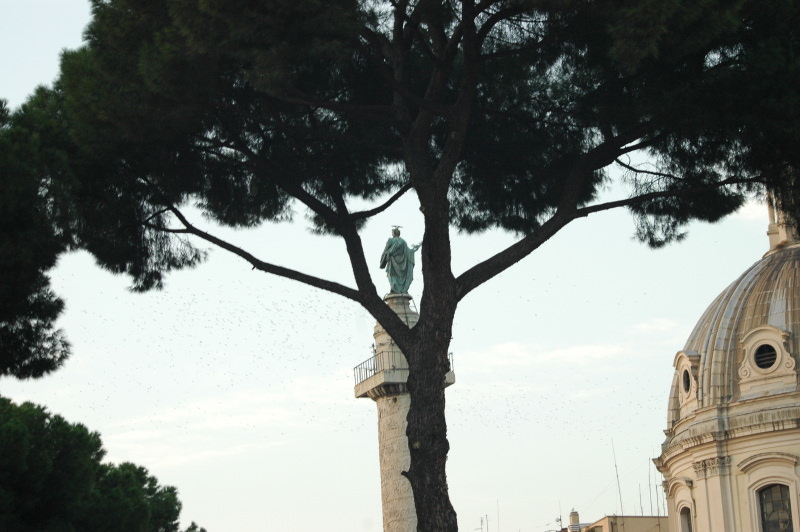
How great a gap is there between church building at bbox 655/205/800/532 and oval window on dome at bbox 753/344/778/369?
28 mm

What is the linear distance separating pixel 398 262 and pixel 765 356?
16.1 metres

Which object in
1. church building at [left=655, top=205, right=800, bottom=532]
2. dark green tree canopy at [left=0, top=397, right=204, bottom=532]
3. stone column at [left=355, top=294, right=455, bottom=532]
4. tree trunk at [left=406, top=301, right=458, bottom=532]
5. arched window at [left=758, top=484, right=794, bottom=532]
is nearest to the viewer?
dark green tree canopy at [left=0, top=397, right=204, bottom=532]

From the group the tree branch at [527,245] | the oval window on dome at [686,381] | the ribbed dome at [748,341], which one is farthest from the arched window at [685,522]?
the tree branch at [527,245]

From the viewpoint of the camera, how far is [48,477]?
40.4ft

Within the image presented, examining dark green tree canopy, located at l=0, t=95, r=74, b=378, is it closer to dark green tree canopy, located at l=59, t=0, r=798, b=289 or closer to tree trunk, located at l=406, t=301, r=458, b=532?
dark green tree canopy, located at l=59, t=0, r=798, b=289

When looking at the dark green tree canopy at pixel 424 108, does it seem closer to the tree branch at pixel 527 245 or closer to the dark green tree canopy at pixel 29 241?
the tree branch at pixel 527 245

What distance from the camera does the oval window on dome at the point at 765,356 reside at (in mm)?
38566

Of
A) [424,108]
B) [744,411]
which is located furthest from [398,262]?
[744,411]

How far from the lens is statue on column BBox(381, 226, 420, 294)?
26.5 meters

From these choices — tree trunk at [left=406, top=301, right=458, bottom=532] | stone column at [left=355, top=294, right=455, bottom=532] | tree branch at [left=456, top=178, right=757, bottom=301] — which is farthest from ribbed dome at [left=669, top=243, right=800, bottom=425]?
tree trunk at [left=406, top=301, right=458, bottom=532]

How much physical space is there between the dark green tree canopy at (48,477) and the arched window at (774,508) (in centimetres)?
2742

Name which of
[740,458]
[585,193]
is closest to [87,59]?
[585,193]

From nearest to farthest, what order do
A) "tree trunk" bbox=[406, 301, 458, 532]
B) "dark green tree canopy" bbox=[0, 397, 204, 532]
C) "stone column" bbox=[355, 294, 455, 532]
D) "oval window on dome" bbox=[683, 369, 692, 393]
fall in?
"dark green tree canopy" bbox=[0, 397, 204, 532]
"tree trunk" bbox=[406, 301, 458, 532]
"stone column" bbox=[355, 294, 455, 532]
"oval window on dome" bbox=[683, 369, 692, 393]

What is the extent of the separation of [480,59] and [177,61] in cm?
288
